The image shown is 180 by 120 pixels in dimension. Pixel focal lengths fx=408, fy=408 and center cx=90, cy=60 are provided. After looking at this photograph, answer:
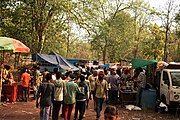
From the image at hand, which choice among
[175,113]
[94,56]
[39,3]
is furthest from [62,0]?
[94,56]

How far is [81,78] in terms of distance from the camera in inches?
502

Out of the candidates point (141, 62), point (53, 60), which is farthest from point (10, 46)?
point (141, 62)

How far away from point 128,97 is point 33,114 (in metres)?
5.73

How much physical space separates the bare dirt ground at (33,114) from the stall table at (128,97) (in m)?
1.24

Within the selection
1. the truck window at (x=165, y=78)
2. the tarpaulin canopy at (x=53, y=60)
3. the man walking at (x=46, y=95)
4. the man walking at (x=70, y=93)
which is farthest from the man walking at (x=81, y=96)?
the tarpaulin canopy at (x=53, y=60)

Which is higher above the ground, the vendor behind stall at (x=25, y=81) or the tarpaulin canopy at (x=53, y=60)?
the tarpaulin canopy at (x=53, y=60)

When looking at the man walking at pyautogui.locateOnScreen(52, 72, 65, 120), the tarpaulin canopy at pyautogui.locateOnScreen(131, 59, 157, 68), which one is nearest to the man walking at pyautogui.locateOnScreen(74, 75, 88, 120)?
the man walking at pyautogui.locateOnScreen(52, 72, 65, 120)

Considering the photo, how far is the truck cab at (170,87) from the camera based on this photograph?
16.0 metres

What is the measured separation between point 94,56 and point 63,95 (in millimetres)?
78917

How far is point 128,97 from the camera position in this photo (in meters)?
19.2

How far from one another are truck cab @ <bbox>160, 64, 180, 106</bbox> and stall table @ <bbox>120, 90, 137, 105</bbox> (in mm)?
1909

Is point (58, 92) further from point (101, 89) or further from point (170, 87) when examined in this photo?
point (170, 87)

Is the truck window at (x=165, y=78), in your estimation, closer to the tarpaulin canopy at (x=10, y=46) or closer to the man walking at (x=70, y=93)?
the man walking at (x=70, y=93)

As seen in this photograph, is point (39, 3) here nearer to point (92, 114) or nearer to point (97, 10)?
point (97, 10)
